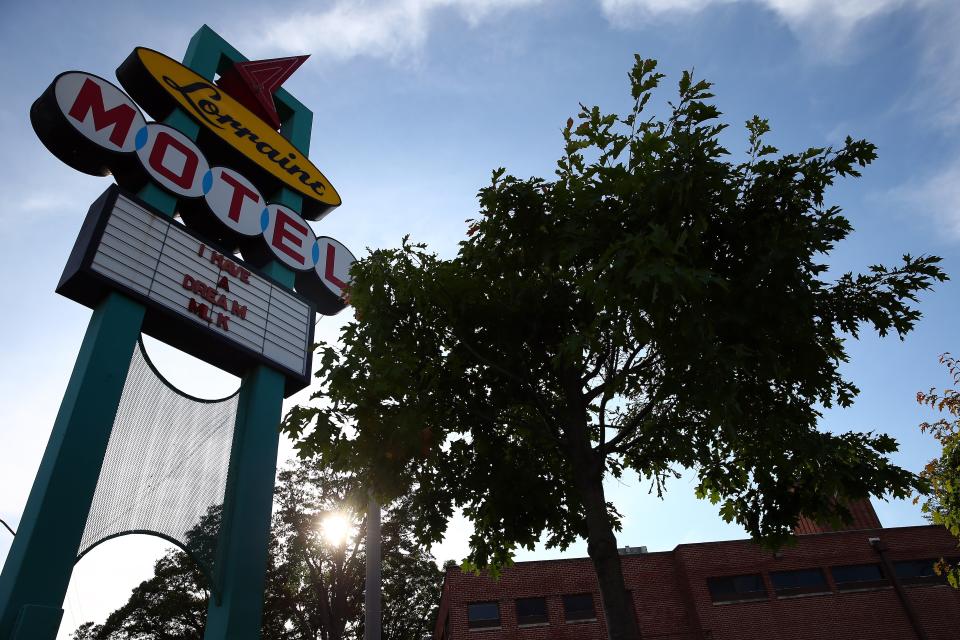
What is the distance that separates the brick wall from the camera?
2761 cm

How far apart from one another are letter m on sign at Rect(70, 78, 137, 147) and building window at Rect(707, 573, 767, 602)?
29771 millimetres

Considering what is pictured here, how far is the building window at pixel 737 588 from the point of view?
28.5m

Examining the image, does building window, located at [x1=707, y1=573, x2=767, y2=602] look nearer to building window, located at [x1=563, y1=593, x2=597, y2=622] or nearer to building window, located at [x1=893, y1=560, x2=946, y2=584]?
building window, located at [x1=563, y1=593, x2=597, y2=622]

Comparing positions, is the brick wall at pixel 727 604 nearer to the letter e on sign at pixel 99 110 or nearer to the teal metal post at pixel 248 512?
the teal metal post at pixel 248 512

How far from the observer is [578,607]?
2841 centimetres

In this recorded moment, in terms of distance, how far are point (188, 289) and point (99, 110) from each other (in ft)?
13.4

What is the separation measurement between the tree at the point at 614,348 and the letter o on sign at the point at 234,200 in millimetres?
6095

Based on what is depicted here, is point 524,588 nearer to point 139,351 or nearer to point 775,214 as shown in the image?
point 139,351

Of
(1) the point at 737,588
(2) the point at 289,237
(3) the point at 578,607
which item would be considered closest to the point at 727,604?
(1) the point at 737,588

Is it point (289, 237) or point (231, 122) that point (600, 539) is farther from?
point (231, 122)

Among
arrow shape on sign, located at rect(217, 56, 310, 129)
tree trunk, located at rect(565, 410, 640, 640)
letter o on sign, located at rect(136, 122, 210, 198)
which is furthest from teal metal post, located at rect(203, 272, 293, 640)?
arrow shape on sign, located at rect(217, 56, 310, 129)

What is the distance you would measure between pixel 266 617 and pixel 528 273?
29479mm

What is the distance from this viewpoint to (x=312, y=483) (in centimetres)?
3206

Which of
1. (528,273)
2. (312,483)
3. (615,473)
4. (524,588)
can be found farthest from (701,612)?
(528,273)
